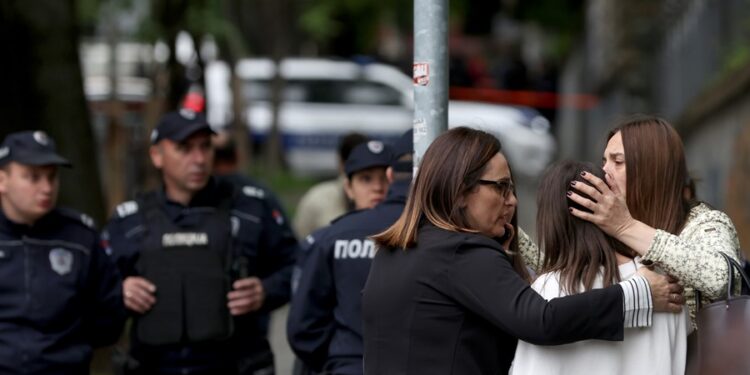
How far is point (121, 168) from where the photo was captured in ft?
51.7

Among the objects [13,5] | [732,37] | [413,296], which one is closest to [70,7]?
[13,5]

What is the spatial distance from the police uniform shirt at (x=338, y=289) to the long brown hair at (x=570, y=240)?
162cm

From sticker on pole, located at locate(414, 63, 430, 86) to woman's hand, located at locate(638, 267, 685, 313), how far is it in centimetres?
118

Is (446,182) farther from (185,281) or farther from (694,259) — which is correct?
(185,281)

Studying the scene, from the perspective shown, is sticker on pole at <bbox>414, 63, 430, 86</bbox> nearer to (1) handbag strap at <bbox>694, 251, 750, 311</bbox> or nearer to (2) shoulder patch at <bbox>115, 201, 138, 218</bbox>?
(1) handbag strap at <bbox>694, 251, 750, 311</bbox>

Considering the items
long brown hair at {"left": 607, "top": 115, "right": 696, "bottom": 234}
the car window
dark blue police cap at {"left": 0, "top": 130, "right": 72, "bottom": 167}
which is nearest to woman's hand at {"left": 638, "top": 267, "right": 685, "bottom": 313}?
long brown hair at {"left": 607, "top": 115, "right": 696, "bottom": 234}

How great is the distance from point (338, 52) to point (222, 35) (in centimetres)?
1829

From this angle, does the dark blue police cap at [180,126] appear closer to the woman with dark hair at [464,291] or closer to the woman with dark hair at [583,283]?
the woman with dark hair at [464,291]

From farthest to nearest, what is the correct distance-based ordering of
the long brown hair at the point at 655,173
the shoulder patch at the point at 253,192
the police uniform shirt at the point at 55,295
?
the shoulder patch at the point at 253,192
the police uniform shirt at the point at 55,295
the long brown hair at the point at 655,173

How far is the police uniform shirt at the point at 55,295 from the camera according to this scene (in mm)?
6324

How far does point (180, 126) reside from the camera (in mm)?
7051

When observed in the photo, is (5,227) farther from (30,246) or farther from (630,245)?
(630,245)

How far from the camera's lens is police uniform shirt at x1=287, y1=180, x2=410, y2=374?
5.94 meters

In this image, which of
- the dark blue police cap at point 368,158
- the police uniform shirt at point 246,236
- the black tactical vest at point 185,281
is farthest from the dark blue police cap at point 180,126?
the dark blue police cap at point 368,158
